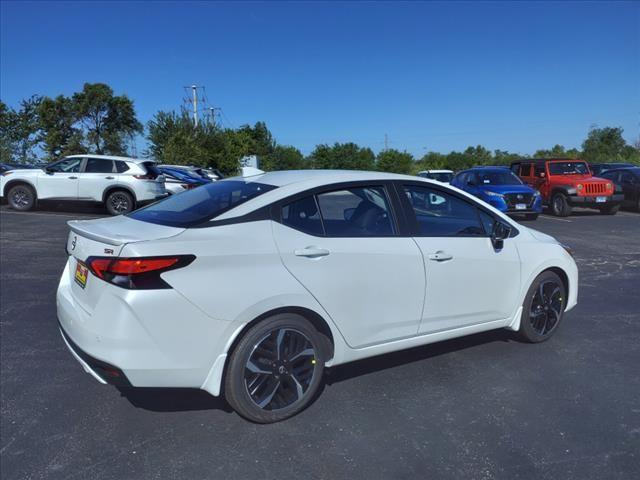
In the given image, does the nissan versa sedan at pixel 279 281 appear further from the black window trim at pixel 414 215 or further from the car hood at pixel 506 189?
the car hood at pixel 506 189

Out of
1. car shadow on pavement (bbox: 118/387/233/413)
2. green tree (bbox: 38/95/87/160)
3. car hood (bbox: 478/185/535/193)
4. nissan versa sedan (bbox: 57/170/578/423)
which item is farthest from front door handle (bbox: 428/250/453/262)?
green tree (bbox: 38/95/87/160)

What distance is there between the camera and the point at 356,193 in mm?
3729

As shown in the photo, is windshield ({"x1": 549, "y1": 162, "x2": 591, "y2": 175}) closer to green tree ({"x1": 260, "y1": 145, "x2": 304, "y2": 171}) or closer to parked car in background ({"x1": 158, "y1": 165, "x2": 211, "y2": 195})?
parked car in background ({"x1": 158, "y1": 165, "x2": 211, "y2": 195})

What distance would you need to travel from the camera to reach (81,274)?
10.5 ft

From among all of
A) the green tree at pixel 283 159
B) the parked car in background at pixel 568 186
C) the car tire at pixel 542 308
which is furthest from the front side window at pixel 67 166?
the green tree at pixel 283 159

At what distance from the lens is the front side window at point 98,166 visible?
15062 millimetres

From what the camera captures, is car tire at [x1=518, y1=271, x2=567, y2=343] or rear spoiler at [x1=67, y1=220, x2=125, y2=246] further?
car tire at [x1=518, y1=271, x2=567, y2=343]

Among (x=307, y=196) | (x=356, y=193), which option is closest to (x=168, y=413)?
(x=307, y=196)

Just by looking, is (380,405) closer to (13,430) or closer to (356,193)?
(356,193)

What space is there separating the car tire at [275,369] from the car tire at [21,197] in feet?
48.7

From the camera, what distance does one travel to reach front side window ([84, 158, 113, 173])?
15.1 m

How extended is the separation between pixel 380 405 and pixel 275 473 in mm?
984

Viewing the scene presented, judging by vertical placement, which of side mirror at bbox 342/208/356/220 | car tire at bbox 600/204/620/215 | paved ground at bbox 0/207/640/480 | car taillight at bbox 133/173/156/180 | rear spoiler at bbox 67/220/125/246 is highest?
car taillight at bbox 133/173/156/180

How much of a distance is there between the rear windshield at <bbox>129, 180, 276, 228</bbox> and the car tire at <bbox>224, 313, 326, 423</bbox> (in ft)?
2.52
